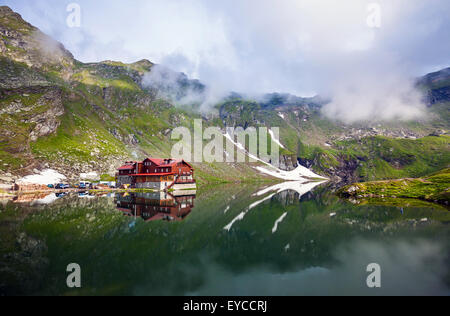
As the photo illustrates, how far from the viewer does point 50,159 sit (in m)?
105

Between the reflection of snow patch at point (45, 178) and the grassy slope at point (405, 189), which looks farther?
the reflection of snow patch at point (45, 178)

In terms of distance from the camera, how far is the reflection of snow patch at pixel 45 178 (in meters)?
85.9

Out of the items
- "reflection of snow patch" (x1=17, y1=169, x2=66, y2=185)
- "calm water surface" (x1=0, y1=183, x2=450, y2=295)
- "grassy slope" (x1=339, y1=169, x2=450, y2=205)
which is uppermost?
"reflection of snow patch" (x1=17, y1=169, x2=66, y2=185)

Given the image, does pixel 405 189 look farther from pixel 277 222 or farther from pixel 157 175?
pixel 157 175

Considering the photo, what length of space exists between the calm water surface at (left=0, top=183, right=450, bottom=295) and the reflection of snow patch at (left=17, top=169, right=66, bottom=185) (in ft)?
203

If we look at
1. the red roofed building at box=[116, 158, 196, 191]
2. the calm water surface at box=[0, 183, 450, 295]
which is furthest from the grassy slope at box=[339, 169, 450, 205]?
the red roofed building at box=[116, 158, 196, 191]

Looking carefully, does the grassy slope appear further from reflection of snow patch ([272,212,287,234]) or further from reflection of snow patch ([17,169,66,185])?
reflection of snow patch ([17,169,66,185])

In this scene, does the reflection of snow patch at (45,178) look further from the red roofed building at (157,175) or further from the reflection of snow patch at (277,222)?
the reflection of snow patch at (277,222)

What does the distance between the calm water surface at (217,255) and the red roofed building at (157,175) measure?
5583 centimetres

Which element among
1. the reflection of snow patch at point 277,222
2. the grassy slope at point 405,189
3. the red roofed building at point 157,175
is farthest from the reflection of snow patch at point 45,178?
the grassy slope at point 405,189

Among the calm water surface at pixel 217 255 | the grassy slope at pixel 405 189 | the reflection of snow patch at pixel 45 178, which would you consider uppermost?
the reflection of snow patch at pixel 45 178

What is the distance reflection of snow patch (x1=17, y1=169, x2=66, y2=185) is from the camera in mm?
85919

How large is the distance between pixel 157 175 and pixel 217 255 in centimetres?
7537
